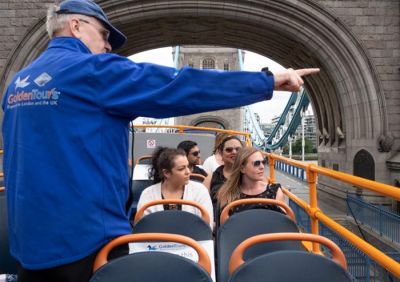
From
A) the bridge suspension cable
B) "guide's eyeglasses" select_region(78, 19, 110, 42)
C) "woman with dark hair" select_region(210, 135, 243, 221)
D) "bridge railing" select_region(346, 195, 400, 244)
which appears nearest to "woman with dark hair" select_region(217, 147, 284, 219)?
"woman with dark hair" select_region(210, 135, 243, 221)

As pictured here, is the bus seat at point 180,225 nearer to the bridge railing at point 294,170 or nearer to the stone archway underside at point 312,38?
the stone archway underside at point 312,38

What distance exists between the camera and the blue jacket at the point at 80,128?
4.39 feet

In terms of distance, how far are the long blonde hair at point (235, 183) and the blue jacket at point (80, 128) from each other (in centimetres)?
203

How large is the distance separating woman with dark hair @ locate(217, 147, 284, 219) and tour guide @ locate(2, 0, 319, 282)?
6.60ft

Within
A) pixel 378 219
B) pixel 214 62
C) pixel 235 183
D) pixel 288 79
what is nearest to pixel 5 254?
pixel 235 183

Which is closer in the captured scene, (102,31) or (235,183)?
(102,31)

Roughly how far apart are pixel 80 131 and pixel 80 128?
1cm

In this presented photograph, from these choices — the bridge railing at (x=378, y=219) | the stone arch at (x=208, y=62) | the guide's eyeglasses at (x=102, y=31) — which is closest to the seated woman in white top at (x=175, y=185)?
the guide's eyeglasses at (x=102, y=31)

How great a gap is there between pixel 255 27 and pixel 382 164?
5812 millimetres

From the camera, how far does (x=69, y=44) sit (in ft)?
4.92

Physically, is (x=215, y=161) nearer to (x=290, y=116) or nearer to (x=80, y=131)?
(x=80, y=131)

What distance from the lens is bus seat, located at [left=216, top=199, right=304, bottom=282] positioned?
2307 mm

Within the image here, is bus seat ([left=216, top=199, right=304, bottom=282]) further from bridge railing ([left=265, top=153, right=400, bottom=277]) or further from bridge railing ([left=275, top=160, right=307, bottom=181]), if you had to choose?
bridge railing ([left=275, top=160, right=307, bottom=181])

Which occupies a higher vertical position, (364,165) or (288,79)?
(288,79)
